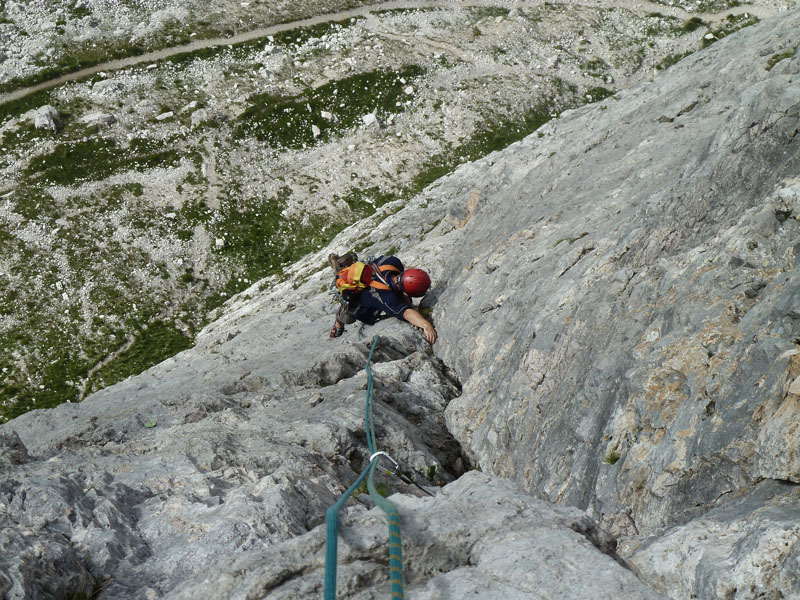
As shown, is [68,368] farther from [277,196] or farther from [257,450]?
[257,450]

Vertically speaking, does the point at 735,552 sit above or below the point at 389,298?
above

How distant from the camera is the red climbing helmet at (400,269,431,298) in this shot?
1806 cm

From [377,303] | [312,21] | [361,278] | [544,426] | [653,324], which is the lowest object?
[377,303]

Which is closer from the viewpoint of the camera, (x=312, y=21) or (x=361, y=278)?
(x=361, y=278)

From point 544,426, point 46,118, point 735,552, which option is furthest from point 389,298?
point 46,118

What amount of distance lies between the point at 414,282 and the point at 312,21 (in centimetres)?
5256

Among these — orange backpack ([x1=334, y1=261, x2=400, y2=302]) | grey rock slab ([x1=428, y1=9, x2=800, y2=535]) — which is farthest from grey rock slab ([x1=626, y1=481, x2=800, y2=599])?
orange backpack ([x1=334, y1=261, x2=400, y2=302])

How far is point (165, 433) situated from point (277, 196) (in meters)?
39.5

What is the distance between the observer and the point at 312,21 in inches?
2414

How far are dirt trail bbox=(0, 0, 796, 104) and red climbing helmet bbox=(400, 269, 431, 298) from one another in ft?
165

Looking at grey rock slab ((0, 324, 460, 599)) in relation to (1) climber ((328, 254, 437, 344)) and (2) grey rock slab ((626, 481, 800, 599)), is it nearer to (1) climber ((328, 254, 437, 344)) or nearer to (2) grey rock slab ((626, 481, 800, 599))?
(1) climber ((328, 254, 437, 344))

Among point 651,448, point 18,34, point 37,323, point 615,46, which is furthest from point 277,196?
point 651,448

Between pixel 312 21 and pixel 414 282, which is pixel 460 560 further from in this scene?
pixel 312 21

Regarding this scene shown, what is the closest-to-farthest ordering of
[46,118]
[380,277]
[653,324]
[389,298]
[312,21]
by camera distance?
[653,324]
[389,298]
[380,277]
[46,118]
[312,21]
